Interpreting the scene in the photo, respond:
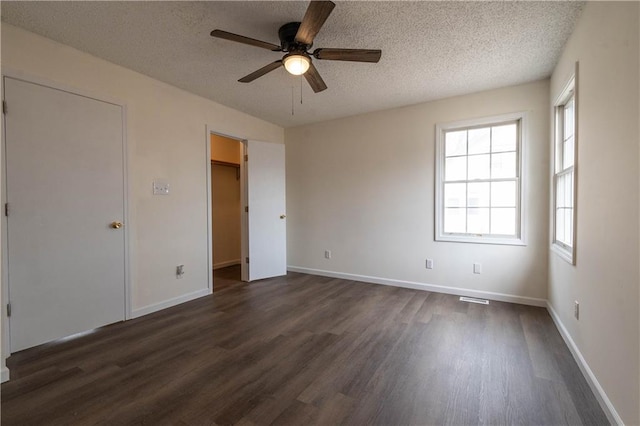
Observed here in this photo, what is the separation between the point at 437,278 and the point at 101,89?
4386 millimetres

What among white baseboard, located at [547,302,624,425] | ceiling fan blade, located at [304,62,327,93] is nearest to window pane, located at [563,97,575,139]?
white baseboard, located at [547,302,624,425]

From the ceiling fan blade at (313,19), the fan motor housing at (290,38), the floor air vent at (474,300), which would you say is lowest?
the floor air vent at (474,300)

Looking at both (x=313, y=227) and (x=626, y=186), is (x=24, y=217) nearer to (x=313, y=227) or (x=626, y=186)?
(x=313, y=227)

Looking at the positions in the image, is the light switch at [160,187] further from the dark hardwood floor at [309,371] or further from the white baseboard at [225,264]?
the white baseboard at [225,264]

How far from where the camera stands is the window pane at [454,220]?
362 cm

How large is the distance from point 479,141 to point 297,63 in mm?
2627

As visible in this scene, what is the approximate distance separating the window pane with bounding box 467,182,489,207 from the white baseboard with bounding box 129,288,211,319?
3.67m

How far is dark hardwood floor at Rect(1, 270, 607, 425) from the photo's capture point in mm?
1533

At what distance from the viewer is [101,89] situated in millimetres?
2621

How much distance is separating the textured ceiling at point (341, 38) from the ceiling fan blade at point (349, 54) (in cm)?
26

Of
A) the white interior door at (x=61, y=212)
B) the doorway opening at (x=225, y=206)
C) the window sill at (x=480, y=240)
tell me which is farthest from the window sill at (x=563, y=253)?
the doorway opening at (x=225, y=206)

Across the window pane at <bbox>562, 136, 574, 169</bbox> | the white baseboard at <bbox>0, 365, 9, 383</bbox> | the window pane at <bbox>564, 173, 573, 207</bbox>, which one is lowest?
the white baseboard at <bbox>0, 365, 9, 383</bbox>

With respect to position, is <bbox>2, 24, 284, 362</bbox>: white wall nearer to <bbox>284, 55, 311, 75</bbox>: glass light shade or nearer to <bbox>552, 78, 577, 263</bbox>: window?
<bbox>284, 55, 311, 75</bbox>: glass light shade

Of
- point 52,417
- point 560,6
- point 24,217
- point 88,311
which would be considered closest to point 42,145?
point 24,217
